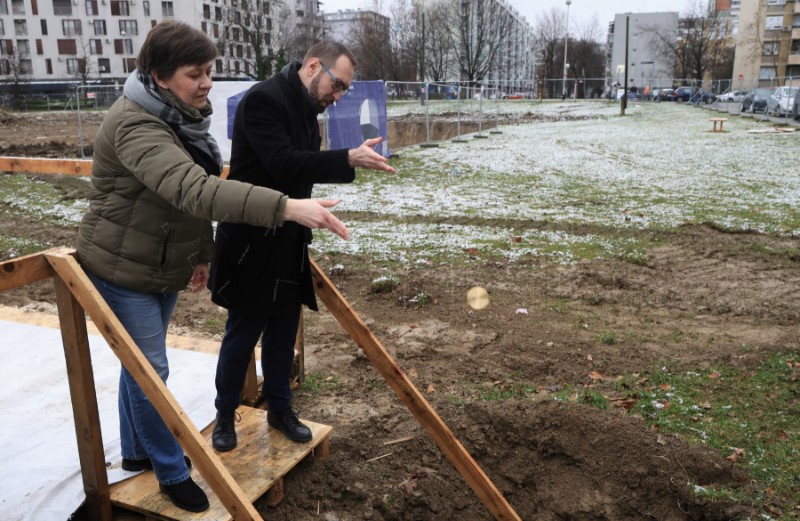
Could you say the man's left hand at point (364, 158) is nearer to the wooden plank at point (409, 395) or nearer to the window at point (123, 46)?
the wooden plank at point (409, 395)

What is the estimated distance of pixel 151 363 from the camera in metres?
2.71

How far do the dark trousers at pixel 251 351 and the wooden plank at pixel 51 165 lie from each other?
5.10 feet

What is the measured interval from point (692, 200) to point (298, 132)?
32.2ft

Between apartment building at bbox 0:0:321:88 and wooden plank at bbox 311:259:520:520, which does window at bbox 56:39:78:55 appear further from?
wooden plank at bbox 311:259:520:520

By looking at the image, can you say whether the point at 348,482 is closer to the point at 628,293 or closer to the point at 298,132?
the point at 298,132

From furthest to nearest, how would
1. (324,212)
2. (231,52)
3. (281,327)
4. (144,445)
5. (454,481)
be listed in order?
(231,52)
(454,481)
(281,327)
(144,445)
(324,212)

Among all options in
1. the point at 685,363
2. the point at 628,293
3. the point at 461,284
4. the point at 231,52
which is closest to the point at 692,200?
the point at 628,293

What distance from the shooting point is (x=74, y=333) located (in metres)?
2.58

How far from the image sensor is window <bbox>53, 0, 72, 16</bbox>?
3059 inches

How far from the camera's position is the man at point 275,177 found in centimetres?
274

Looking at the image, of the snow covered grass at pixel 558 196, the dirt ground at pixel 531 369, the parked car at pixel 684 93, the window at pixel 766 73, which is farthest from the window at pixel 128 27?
the dirt ground at pixel 531 369

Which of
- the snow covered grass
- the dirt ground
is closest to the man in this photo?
the dirt ground

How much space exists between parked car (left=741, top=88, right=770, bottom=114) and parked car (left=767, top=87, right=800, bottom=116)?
1969mm

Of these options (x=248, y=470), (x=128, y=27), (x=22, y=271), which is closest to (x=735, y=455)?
(x=248, y=470)
